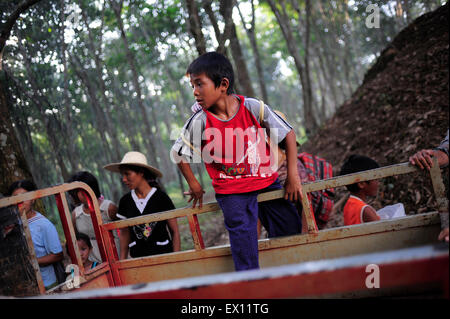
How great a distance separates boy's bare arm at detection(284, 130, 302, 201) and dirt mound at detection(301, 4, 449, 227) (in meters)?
2.72

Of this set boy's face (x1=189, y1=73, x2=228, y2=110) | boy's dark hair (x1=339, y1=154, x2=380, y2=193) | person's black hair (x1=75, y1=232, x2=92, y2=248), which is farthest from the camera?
person's black hair (x1=75, y1=232, x2=92, y2=248)

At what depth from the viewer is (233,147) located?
6.97ft

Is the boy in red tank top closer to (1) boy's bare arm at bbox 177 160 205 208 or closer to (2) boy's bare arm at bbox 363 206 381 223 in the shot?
(1) boy's bare arm at bbox 177 160 205 208

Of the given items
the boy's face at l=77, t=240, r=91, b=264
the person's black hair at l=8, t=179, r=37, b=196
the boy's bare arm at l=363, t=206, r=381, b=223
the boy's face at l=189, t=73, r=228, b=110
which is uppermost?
the boy's face at l=189, t=73, r=228, b=110

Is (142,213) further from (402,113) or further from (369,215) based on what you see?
(402,113)

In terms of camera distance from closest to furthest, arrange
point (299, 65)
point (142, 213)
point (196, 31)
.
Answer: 1. point (142, 213)
2. point (196, 31)
3. point (299, 65)

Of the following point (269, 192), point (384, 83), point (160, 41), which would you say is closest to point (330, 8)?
point (160, 41)

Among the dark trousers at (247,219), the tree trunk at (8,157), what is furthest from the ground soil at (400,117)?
the tree trunk at (8,157)

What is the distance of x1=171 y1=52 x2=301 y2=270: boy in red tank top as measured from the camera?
205 cm

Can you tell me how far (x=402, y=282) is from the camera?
0.91m

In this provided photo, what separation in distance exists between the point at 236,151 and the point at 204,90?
0.42 meters

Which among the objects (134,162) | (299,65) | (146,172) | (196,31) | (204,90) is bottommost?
(146,172)

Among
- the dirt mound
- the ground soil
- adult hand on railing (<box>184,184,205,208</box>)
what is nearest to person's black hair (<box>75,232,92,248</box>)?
adult hand on railing (<box>184,184,205,208</box>)

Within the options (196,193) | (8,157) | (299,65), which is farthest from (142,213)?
(299,65)
